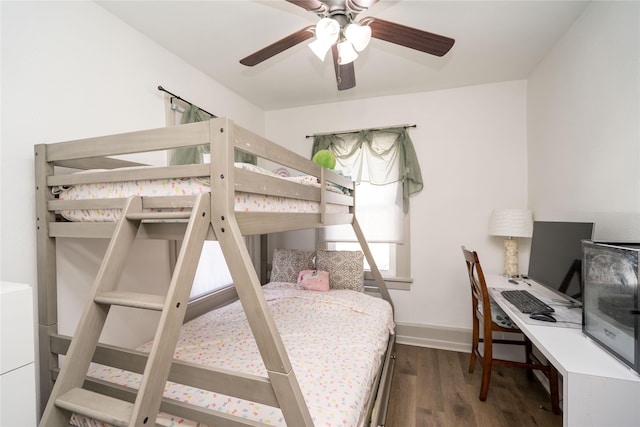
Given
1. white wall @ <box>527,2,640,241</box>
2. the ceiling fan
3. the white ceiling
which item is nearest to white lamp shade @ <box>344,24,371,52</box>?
the ceiling fan

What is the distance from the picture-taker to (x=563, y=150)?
2.11 metres

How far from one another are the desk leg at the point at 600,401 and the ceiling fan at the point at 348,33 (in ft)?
5.06

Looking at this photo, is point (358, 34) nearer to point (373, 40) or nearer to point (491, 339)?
point (373, 40)

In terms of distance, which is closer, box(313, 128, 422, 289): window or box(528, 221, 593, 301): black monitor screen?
box(528, 221, 593, 301): black monitor screen

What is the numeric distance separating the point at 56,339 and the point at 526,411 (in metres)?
2.81

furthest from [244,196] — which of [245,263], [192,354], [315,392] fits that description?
[192,354]

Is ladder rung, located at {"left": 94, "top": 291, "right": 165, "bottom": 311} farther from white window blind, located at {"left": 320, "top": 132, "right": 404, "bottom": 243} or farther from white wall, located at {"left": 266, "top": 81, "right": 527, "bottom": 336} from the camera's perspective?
white wall, located at {"left": 266, "top": 81, "right": 527, "bottom": 336}

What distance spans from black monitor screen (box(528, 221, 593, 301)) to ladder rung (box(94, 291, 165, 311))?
206 cm

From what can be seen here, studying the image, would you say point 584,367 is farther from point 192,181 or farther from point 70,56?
point 70,56

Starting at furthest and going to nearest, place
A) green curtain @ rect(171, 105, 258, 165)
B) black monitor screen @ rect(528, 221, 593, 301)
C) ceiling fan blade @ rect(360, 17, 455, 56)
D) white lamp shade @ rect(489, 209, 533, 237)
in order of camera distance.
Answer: white lamp shade @ rect(489, 209, 533, 237) → green curtain @ rect(171, 105, 258, 165) → black monitor screen @ rect(528, 221, 593, 301) → ceiling fan blade @ rect(360, 17, 455, 56)

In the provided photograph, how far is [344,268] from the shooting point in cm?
293

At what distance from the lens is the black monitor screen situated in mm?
1639

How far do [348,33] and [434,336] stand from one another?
283 centimetres

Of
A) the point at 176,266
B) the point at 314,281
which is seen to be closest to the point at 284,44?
the point at 176,266
